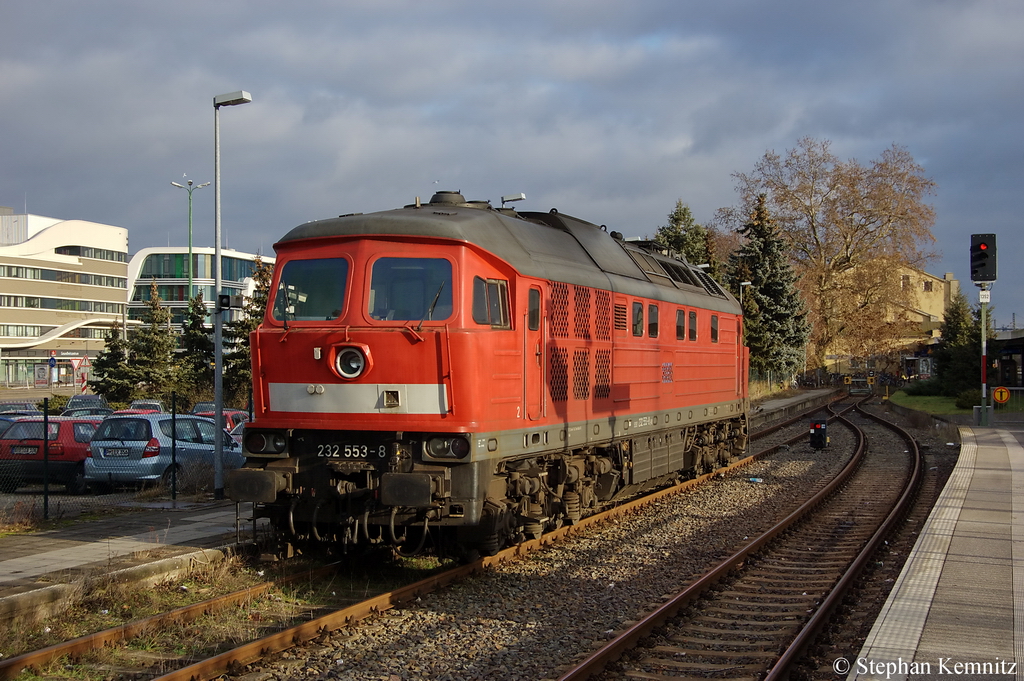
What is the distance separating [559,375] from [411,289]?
7.56 feet

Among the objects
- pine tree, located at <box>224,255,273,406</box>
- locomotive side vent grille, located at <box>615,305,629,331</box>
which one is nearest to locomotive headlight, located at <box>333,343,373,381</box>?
locomotive side vent grille, located at <box>615,305,629,331</box>

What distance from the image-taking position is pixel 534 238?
34.1 ft

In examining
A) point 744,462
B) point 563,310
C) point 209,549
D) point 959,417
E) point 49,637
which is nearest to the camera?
point 49,637

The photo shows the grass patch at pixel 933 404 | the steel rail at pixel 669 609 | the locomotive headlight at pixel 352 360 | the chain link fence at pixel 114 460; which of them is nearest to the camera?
the steel rail at pixel 669 609

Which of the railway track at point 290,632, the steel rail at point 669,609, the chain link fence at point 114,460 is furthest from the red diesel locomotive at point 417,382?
the chain link fence at point 114,460

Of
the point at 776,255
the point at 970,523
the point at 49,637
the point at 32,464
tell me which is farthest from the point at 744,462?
the point at 776,255

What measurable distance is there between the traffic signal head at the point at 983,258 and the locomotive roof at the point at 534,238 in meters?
14.5

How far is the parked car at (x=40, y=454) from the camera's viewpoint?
16.2 metres

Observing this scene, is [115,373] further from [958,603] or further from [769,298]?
[958,603]

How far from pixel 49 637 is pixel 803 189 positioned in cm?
5528

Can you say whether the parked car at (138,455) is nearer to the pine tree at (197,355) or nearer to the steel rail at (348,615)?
the steel rail at (348,615)

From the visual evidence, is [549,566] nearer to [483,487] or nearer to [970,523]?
[483,487]

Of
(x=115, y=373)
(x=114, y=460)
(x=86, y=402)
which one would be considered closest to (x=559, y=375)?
(x=114, y=460)

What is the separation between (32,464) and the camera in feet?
53.2
